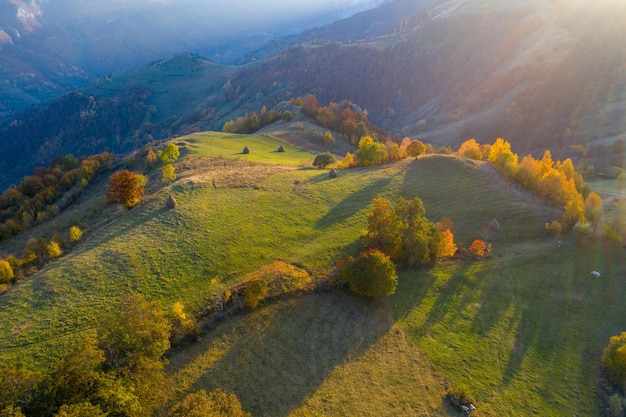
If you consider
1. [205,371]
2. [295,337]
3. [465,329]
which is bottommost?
[465,329]

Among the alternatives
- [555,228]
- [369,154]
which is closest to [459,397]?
[555,228]

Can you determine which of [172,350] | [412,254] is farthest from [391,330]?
[172,350]

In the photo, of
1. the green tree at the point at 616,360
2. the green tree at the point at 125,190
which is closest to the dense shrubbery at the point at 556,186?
the green tree at the point at 616,360

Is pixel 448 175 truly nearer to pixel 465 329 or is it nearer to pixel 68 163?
pixel 465 329

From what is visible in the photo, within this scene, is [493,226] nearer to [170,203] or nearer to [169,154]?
[170,203]

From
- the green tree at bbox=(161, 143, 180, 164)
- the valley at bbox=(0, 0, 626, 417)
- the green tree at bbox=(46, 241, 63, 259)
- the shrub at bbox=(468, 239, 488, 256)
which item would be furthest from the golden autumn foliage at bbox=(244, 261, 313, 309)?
the green tree at bbox=(161, 143, 180, 164)
